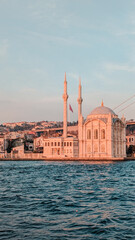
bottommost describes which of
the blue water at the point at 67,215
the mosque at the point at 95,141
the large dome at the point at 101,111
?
the blue water at the point at 67,215

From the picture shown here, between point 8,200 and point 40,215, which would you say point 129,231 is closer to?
point 40,215

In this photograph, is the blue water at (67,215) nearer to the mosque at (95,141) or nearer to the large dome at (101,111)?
the mosque at (95,141)

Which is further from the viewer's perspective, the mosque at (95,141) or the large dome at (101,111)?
the large dome at (101,111)

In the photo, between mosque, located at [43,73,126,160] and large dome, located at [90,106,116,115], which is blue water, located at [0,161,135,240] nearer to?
mosque, located at [43,73,126,160]

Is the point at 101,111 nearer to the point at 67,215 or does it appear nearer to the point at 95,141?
the point at 95,141

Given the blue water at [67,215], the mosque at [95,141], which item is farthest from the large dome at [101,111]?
the blue water at [67,215]

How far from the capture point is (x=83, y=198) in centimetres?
1706

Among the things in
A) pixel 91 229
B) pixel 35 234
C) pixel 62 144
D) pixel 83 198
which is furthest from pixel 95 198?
pixel 62 144

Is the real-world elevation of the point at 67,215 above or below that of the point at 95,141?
below

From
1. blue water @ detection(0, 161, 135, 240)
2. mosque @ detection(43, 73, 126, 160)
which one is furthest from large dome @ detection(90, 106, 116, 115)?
blue water @ detection(0, 161, 135, 240)

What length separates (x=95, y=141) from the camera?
263ft

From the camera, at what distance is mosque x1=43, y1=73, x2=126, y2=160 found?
7869cm

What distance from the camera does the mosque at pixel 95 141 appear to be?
258 ft

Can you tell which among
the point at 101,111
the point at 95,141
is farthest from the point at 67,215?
the point at 101,111
